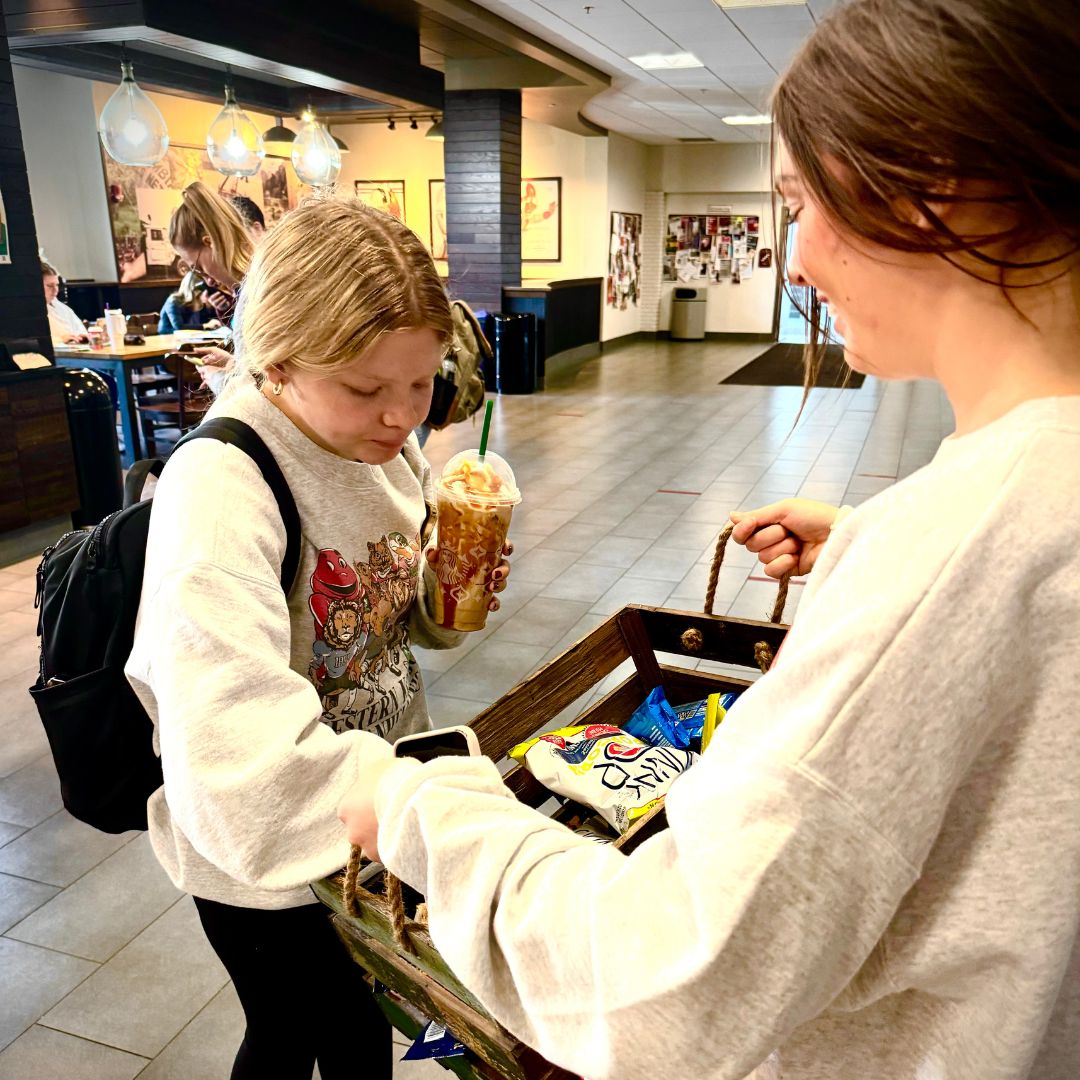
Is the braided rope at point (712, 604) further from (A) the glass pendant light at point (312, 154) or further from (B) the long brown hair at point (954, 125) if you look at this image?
(A) the glass pendant light at point (312, 154)

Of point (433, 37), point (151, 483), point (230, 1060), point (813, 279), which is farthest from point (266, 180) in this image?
point (813, 279)

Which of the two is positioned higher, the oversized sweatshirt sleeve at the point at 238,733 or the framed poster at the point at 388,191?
the framed poster at the point at 388,191

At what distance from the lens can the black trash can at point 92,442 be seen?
5.14 m

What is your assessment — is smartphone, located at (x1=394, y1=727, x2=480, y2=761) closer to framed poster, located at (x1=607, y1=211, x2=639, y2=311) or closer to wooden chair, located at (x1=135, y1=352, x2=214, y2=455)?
wooden chair, located at (x1=135, y1=352, x2=214, y2=455)

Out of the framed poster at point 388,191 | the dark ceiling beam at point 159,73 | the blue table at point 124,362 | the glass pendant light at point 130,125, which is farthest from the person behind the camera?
the framed poster at point 388,191

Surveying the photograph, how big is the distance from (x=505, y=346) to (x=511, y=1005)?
10159 millimetres

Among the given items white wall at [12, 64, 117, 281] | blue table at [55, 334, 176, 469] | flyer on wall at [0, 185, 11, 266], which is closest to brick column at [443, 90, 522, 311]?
white wall at [12, 64, 117, 281]

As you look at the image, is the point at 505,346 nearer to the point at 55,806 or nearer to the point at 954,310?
the point at 55,806

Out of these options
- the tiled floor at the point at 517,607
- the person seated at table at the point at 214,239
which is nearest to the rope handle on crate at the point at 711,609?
the tiled floor at the point at 517,607

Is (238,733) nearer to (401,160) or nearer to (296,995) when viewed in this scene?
(296,995)

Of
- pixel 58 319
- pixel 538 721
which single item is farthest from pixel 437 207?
pixel 538 721

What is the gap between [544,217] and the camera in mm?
14250

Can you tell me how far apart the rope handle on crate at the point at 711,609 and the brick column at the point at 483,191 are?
9.45 meters

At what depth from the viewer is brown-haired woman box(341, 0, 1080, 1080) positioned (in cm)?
48
